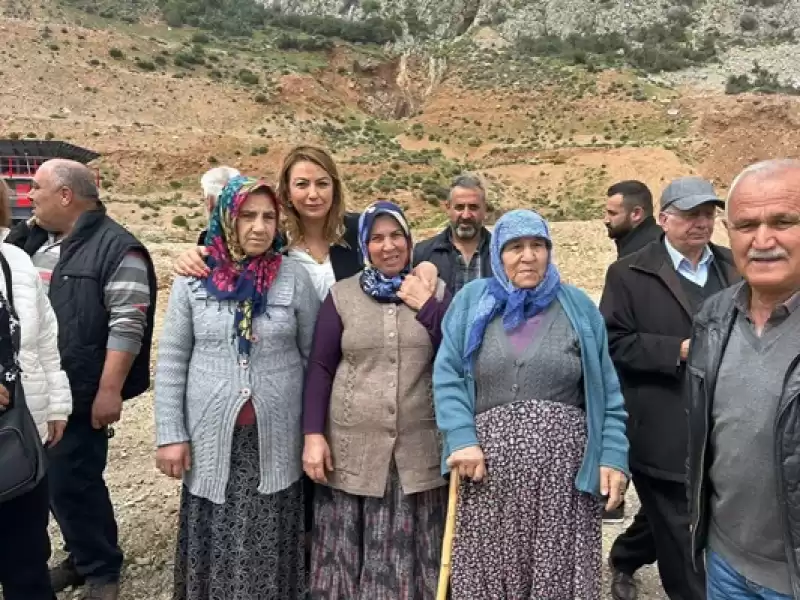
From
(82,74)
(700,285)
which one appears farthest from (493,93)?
(700,285)

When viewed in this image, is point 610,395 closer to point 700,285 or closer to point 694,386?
point 694,386

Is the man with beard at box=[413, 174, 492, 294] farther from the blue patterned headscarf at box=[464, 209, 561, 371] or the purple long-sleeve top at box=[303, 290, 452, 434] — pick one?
the blue patterned headscarf at box=[464, 209, 561, 371]

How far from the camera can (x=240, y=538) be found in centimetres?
267

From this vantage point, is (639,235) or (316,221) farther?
(639,235)

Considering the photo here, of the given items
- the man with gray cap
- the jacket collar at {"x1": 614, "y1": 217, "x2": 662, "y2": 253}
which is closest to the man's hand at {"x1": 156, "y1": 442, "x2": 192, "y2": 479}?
the man with gray cap


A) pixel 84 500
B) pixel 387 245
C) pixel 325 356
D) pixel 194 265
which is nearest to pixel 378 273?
pixel 387 245

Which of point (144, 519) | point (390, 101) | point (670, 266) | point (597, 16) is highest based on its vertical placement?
point (597, 16)

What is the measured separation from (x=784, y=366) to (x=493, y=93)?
39.0m

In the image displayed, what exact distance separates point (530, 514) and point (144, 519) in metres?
2.75

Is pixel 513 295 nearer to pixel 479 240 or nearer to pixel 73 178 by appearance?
pixel 479 240

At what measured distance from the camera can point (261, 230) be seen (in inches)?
103

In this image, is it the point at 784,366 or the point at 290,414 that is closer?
the point at 784,366

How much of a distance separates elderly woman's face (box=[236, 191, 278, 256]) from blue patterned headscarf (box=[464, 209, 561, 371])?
87cm

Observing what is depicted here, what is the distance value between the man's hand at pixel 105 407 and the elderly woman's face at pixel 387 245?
4.59 feet
